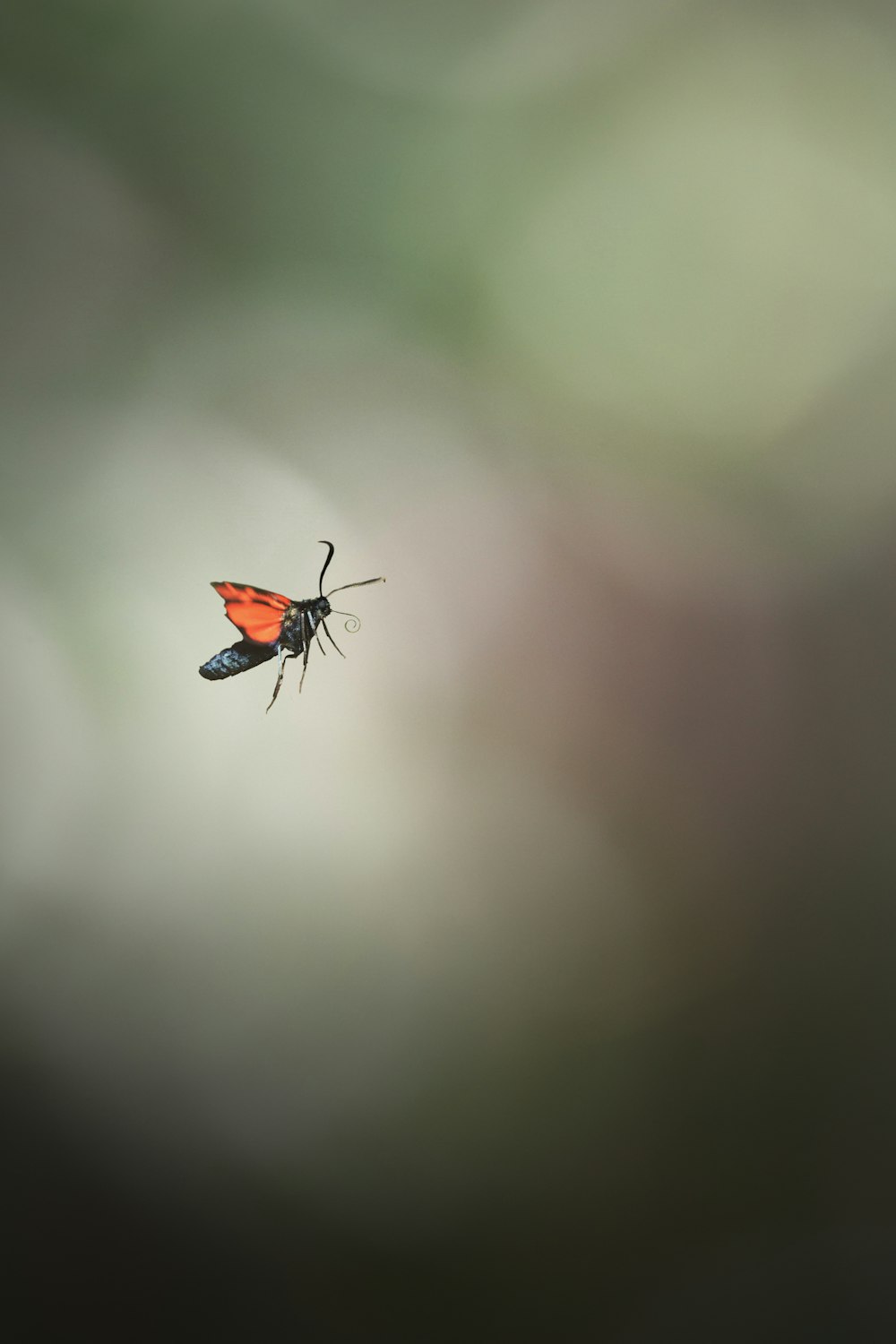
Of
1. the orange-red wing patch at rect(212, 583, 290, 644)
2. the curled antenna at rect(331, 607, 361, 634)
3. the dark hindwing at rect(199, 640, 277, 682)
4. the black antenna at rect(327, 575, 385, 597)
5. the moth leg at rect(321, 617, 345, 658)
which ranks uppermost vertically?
the black antenna at rect(327, 575, 385, 597)

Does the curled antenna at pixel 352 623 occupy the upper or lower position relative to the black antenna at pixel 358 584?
lower

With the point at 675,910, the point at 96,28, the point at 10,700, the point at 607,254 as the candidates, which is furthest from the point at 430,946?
the point at 96,28

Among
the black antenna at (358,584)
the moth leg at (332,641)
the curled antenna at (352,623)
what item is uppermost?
the black antenna at (358,584)

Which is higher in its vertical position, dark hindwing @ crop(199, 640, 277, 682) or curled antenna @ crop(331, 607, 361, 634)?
curled antenna @ crop(331, 607, 361, 634)

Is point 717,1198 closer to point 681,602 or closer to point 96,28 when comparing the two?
point 681,602
